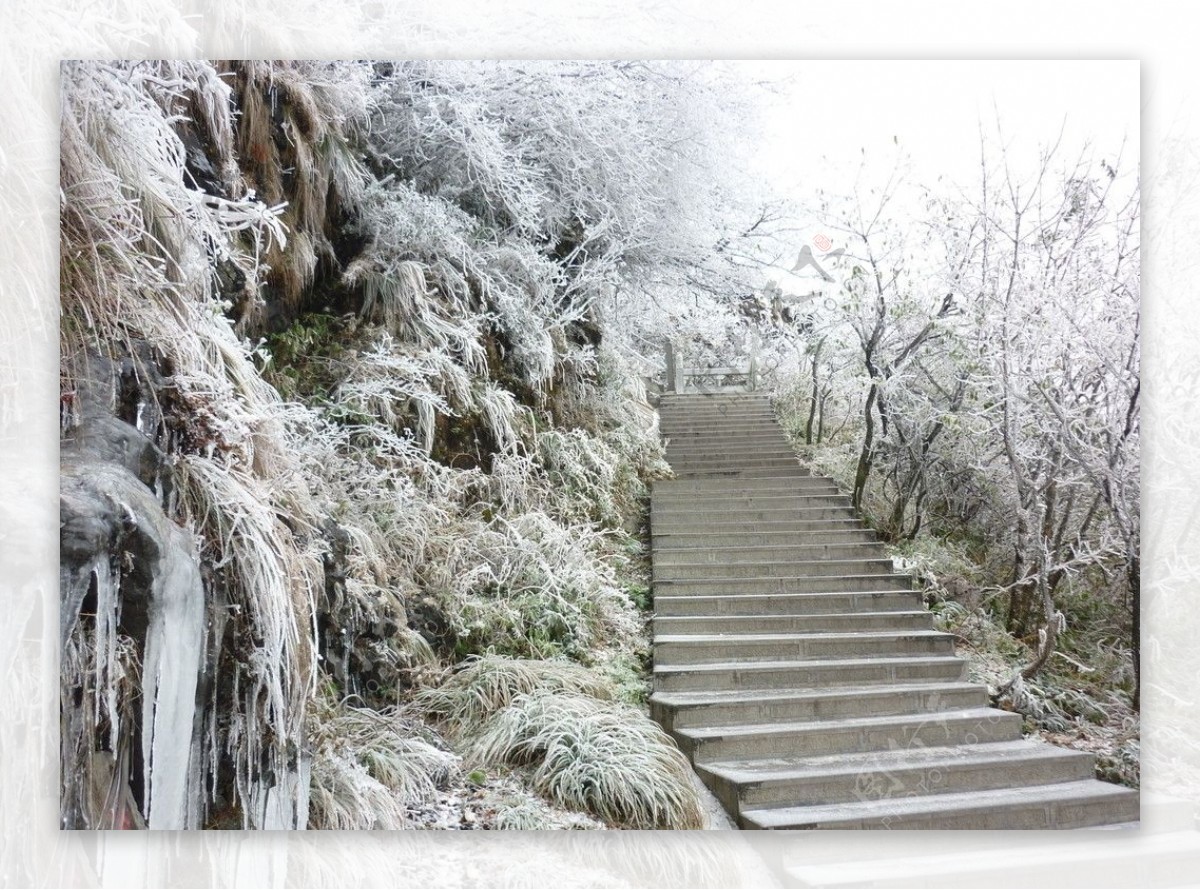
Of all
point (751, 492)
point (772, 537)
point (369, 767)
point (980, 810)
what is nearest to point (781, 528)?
point (772, 537)

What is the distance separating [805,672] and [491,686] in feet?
2.94

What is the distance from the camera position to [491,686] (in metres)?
2.46

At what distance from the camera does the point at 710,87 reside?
2.64 m

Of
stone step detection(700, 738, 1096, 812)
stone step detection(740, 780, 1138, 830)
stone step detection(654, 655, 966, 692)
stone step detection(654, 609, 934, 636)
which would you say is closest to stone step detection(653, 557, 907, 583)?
stone step detection(654, 609, 934, 636)

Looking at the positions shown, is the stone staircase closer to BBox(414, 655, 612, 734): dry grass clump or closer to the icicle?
BBox(414, 655, 612, 734): dry grass clump

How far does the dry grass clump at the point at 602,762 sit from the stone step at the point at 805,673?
171mm

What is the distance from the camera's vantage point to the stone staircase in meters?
2.42

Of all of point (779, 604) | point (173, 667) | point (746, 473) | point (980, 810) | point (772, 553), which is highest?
point (746, 473)

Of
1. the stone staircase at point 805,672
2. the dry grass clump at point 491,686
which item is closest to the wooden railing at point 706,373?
the stone staircase at point 805,672

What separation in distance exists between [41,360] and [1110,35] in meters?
3.27

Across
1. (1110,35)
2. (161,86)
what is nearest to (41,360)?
(161,86)

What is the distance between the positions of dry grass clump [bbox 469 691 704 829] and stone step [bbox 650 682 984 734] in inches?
3.5

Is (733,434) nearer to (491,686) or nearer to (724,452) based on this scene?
(724,452)

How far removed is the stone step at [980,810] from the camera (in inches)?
94.7
